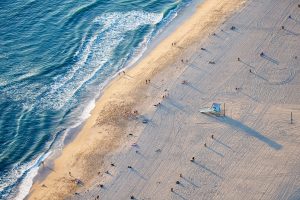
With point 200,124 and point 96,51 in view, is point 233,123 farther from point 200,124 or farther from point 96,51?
point 96,51

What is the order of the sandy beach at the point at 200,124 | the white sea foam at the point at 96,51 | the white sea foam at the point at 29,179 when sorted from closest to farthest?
the sandy beach at the point at 200,124 → the white sea foam at the point at 29,179 → the white sea foam at the point at 96,51

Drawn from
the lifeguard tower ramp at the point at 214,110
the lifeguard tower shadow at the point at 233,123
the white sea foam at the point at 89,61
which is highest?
the white sea foam at the point at 89,61

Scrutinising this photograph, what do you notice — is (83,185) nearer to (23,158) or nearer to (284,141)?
(23,158)

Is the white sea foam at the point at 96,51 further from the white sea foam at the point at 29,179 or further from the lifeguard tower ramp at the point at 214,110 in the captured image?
the lifeguard tower ramp at the point at 214,110

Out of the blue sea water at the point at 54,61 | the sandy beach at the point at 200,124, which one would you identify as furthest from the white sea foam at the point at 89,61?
the sandy beach at the point at 200,124

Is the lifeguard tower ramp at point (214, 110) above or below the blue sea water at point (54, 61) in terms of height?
below

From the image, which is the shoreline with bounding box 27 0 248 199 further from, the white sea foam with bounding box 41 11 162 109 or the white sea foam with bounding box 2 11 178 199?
the white sea foam with bounding box 41 11 162 109

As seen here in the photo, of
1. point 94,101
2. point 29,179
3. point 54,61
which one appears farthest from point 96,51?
point 29,179
